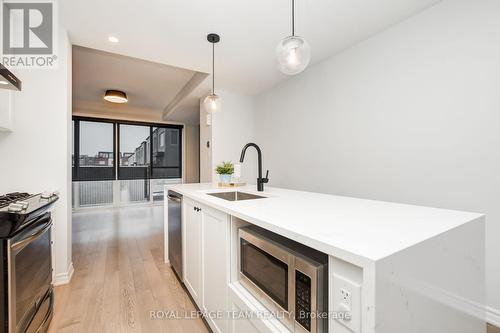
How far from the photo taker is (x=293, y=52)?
147cm

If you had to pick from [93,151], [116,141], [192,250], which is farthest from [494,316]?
[93,151]

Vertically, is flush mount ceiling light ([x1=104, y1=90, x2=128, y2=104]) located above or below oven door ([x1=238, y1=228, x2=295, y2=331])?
above

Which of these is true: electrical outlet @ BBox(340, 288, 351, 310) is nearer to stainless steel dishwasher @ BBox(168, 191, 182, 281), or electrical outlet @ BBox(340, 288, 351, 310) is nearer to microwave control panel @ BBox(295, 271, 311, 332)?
microwave control panel @ BBox(295, 271, 311, 332)

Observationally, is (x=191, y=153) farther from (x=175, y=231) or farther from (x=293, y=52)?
(x=293, y=52)

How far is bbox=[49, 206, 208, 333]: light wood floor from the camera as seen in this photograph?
157 cm

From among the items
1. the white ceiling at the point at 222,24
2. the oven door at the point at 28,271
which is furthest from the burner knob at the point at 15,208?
the white ceiling at the point at 222,24

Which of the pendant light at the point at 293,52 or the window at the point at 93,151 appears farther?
the window at the point at 93,151

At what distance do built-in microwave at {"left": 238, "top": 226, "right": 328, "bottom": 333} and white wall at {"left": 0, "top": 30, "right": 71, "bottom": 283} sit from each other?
194cm

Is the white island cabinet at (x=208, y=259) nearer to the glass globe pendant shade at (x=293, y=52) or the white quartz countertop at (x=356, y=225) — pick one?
the white quartz countertop at (x=356, y=225)

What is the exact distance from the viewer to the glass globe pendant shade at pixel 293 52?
1.46 m

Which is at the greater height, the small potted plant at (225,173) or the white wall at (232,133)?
the white wall at (232,133)

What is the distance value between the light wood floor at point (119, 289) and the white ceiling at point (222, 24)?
7.87 feet

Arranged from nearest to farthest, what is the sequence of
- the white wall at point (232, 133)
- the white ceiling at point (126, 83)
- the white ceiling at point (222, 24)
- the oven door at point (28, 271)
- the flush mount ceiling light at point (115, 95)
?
the oven door at point (28, 271)
the white ceiling at point (222, 24)
the white ceiling at point (126, 83)
the white wall at point (232, 133)
the flush mount ceiling light at point (115, 95)

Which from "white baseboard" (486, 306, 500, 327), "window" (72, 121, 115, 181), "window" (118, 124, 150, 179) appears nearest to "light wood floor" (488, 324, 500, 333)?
"white baseboard" (486, 306, 500, 327)
